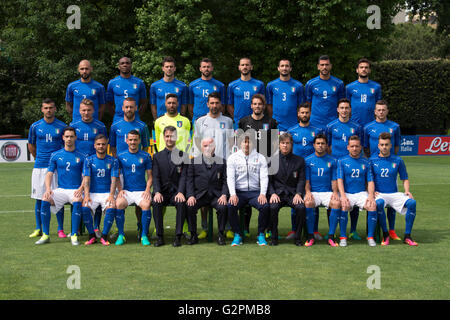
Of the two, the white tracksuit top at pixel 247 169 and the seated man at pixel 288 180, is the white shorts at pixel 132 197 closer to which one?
the white tracksuit top at pixel 247 169

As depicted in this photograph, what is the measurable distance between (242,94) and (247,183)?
1694mm

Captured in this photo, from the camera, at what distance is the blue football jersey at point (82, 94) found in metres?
9.15

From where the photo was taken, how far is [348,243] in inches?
320

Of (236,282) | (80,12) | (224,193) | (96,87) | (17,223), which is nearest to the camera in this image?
(236,282)

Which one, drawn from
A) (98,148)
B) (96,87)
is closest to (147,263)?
(98,148)

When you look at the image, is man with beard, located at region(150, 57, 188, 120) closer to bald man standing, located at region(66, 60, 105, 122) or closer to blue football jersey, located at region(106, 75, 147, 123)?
blue football jersey, located at region(106, 75, 147, 123)

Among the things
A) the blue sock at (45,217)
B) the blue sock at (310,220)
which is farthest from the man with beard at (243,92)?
the blue sock at (45,217)

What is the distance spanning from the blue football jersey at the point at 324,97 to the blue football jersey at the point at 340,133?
21.3 inches

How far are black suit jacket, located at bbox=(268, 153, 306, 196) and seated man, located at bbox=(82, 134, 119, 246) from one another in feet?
6.99

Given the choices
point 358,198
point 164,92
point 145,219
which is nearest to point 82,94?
point 164,92

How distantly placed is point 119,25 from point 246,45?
5998mm

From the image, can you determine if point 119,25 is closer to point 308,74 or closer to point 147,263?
point 308,74

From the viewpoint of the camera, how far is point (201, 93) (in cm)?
935

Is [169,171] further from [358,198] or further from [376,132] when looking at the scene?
[376,132]
